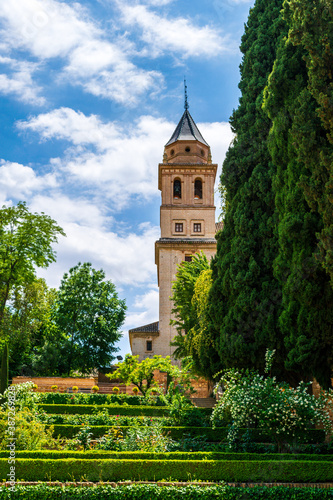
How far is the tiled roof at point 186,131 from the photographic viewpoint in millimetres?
47747

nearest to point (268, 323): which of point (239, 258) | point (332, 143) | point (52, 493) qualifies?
point (239, 258)

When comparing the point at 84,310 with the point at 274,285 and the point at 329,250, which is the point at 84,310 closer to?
the point at 274,285

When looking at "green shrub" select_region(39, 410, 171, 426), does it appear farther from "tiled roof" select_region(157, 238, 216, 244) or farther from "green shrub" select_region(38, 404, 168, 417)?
"tiled roof" select_region(157, 238, 216, 244)

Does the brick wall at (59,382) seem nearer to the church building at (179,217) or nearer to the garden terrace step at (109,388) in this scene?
the garden terrace step at (109,388)

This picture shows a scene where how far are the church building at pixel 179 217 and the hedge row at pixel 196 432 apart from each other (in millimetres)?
26930

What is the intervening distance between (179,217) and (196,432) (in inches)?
1249

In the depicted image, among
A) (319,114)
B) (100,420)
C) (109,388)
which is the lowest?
(109,388)

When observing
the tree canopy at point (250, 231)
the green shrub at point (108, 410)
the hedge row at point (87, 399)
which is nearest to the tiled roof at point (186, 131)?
the tree canopy at point (250, 231)

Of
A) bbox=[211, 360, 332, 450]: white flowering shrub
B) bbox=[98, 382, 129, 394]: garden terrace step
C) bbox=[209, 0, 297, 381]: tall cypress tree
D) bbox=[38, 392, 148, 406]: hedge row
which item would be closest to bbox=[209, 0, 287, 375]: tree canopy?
bbox=[209, 0, 297, 381]: tall cypress tree

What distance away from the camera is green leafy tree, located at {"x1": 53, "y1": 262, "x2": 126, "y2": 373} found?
39.8m

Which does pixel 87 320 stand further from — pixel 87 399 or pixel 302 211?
pixel 302 211

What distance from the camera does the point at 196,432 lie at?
1445 cm

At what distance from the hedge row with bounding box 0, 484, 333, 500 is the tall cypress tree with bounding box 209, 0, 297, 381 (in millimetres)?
6127

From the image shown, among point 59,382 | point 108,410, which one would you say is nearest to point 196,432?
point 108,410
